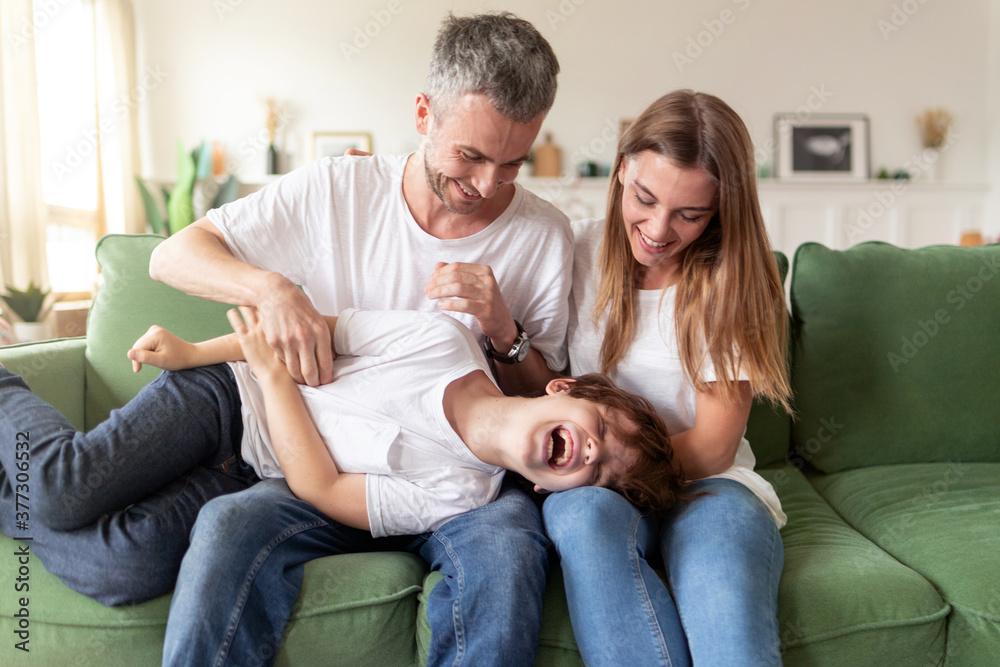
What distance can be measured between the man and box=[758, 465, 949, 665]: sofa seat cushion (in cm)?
42

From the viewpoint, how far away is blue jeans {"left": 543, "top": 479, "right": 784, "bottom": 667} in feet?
3.28

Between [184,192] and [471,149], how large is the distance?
4.16 m

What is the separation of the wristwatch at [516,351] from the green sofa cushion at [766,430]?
24.9 inches

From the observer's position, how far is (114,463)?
116 cm

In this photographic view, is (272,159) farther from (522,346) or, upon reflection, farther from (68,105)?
(522,346)

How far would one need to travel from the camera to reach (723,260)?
1379 millimetres

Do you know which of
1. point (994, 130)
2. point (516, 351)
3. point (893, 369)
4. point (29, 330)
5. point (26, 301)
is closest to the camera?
point (516, 351)

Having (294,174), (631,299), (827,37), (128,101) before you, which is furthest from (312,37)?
(631,299)

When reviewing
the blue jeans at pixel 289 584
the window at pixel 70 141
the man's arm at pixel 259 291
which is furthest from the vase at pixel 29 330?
the blue jeans at pixel 289 584

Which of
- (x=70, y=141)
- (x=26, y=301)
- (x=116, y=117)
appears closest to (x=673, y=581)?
(x=26, y=301)

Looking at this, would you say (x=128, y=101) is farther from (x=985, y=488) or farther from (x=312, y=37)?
(x=985, y=488)

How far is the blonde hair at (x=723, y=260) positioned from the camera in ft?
4.33

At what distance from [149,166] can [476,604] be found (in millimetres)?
5186

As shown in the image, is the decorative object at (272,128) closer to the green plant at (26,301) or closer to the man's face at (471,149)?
the green plant at (26,301)
